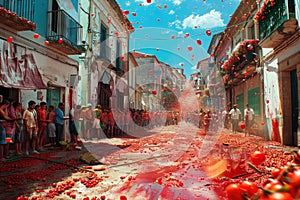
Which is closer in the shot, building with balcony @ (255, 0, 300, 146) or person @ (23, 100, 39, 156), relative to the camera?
person @ (23, 100, 39, 156)

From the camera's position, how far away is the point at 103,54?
1470 centimetres

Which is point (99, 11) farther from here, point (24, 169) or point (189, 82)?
point (189, 82)

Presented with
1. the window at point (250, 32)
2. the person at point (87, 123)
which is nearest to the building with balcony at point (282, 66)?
the window at point (250, 32)

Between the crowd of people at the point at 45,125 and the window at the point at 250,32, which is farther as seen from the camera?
the window at the point at 250,32

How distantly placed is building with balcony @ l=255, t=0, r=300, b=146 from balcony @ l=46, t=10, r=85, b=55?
8.17 m

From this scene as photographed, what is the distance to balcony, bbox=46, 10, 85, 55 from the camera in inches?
371

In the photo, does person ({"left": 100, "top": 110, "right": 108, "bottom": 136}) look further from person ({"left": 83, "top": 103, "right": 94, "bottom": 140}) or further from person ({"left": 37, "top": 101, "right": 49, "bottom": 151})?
person ({"left": 37, "top": 101, "right": 49, "bottom": 151})

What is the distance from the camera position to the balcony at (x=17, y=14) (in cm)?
668

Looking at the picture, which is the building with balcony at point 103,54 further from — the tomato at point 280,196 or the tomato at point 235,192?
the tomato at point 280,196

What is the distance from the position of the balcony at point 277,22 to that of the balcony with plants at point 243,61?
7.84 feet

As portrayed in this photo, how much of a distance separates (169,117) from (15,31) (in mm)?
23185

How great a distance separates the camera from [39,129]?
7504 mm

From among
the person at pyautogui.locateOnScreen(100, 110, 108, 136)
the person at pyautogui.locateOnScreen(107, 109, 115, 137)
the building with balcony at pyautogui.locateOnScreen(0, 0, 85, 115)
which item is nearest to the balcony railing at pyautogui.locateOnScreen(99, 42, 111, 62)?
the building with balcony at pyautogui.locateOnScreen(0, 0, 85, 115)

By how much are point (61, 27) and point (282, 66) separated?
933 cm
